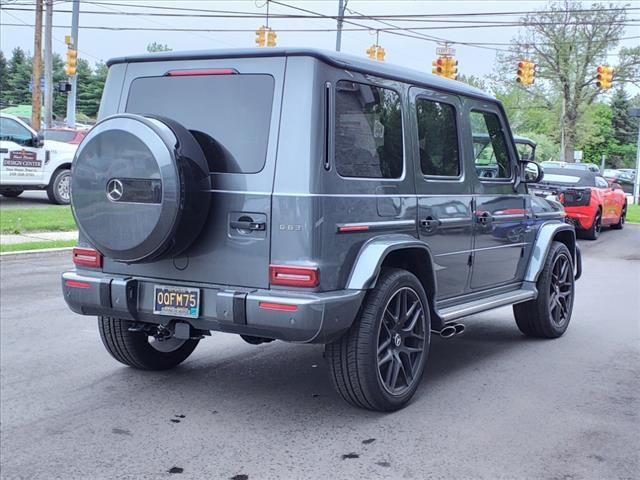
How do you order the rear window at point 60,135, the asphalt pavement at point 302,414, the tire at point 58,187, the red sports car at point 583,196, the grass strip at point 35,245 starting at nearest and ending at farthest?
1. the asphalt pavement at point 302,414
2. the grass strip at point 35,245
3. the red sports car at point 583,196
4. the tire at point 58,187
5. the rear window at point 60,135

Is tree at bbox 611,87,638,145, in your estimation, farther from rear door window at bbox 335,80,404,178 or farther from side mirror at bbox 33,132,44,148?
rear door window at bbox 335,80,404,178

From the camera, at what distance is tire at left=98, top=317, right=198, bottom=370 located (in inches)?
211

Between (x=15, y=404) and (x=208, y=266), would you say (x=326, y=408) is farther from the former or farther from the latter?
(x=15, y=404)

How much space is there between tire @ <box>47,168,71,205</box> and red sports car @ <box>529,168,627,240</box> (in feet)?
35.5

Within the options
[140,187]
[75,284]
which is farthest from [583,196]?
[140,187]

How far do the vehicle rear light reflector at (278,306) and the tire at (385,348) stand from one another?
1.61ft

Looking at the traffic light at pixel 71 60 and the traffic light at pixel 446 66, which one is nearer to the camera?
the traffic light at pixel 446 66

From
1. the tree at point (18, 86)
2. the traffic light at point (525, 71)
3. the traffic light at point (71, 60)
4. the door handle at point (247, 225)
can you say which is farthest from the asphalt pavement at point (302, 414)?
the tree at point (18, 86)

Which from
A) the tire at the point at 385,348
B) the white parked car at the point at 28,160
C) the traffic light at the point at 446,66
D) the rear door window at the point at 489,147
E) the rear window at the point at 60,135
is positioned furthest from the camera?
the traffic light at the point at 446,66

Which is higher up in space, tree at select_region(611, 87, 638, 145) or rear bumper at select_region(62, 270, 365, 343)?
tree at select_region(611, 87, 638, 145)

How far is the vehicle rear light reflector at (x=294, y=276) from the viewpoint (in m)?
4.27

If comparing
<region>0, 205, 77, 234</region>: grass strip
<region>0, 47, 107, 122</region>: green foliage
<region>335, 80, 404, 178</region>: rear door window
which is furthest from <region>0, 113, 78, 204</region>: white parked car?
<region>0, 47, 107, 122</region>: green foliage

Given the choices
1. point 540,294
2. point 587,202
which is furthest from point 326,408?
point 587,202

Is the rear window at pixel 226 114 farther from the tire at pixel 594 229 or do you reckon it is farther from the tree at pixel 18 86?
the tree at pixel 18 86
